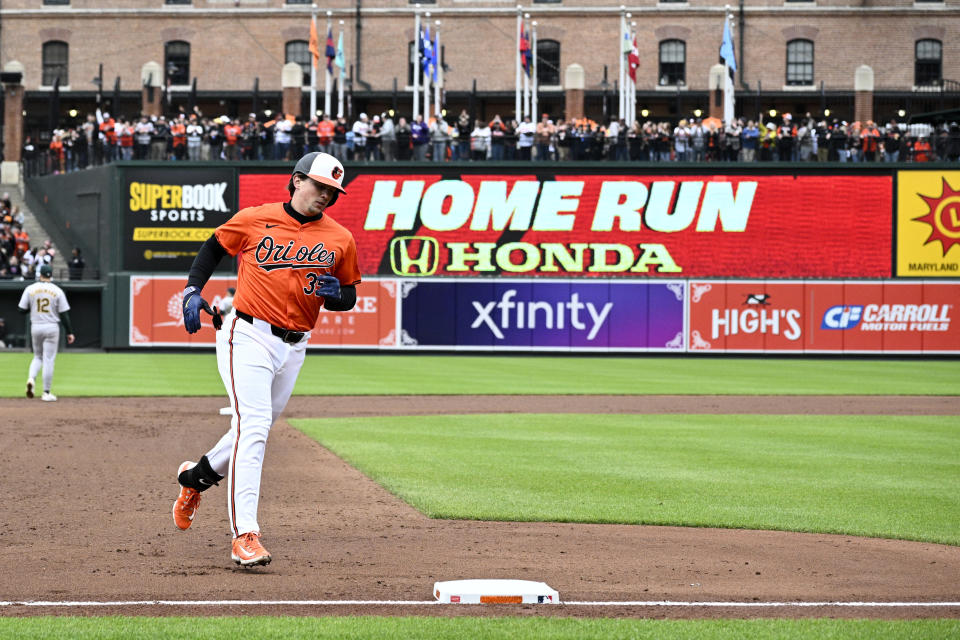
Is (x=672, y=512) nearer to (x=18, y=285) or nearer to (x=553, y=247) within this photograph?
(x=553, y=247)

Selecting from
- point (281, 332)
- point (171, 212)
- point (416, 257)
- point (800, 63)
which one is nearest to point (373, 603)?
point (281, 332)

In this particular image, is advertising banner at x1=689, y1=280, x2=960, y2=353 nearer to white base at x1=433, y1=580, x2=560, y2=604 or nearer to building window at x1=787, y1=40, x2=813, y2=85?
building window at x1=787, y1=40, x2=813, y2=85

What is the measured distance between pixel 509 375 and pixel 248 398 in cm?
2367

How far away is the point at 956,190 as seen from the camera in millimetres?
41031

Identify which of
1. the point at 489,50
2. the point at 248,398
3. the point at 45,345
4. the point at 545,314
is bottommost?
the point at 45,345

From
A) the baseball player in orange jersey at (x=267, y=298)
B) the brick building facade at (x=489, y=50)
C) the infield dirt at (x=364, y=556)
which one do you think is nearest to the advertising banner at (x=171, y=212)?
the brick building facade at (x=489, y=50)

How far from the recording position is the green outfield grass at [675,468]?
10516 mm

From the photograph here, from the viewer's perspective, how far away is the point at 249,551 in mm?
7793

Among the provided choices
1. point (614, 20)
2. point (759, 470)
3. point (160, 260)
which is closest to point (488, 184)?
point (160, 260)

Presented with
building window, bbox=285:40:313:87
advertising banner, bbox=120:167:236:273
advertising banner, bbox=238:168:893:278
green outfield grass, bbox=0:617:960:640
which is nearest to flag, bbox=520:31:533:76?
advertising banner, bbox=238:168:893:278

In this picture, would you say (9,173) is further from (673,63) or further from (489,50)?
(673,63)

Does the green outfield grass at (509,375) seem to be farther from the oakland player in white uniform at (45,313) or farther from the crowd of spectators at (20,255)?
the crowd of spectators at (20,255)

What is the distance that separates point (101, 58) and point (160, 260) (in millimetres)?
19279

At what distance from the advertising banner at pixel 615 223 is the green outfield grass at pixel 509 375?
9.73 feet
